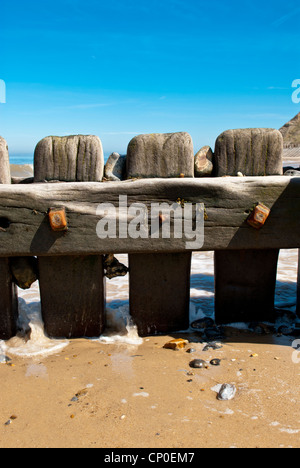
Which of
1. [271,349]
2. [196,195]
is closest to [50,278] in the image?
[196,195]

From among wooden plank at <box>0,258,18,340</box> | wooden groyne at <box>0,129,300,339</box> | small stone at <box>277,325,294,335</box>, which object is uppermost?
wooden groyne at <box>0,129,300,339</box>

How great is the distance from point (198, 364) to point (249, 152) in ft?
4.78

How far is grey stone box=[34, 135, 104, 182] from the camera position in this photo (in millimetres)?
2768

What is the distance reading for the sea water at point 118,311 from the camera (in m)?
2.87

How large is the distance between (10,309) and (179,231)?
54.5 inches

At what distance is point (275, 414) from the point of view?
77.4 inches

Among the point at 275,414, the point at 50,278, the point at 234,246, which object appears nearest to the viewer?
the point at 275,414

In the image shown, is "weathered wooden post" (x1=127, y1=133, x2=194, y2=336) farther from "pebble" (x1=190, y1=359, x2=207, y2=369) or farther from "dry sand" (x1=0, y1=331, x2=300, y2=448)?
"pebble" (x1=190, y1=359, x2=207, y2=369)

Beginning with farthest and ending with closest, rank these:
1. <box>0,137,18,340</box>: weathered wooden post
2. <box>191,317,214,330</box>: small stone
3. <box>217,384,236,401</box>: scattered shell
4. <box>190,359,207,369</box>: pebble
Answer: <box>191,317,214,330</box>: small stone < <box>0,137,18,340</box>: weathered wooden post < <box>190,359,207,369</box>: pebble < <box>217,384,236,401</box>: scattered shell

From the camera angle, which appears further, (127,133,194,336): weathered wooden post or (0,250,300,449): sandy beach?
(127,133,194,336): weathered wooden post

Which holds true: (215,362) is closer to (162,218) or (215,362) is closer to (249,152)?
(162,218)

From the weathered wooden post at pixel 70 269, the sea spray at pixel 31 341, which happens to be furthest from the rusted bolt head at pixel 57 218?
the sea spray at pixel 31 341

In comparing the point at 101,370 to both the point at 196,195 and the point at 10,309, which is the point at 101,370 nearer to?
the point at 10,309

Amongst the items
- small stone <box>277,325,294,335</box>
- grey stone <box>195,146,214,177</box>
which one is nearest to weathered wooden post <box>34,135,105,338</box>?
grey stone <box>195,146,214,177</box>
